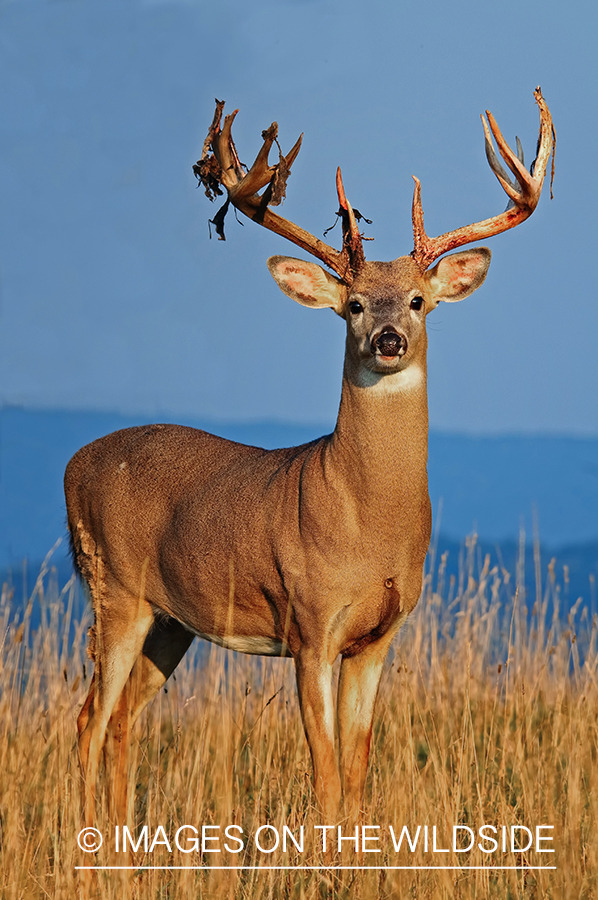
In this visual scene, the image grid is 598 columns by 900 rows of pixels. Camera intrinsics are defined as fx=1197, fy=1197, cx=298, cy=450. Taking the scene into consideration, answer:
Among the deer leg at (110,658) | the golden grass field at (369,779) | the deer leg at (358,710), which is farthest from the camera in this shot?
the deer leg at (110,658)

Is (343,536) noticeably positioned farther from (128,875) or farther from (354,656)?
(128,875)

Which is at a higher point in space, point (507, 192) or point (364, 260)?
point (507, 192)

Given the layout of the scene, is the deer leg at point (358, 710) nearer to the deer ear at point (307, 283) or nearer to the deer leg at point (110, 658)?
the deer leg at point (110, 658)

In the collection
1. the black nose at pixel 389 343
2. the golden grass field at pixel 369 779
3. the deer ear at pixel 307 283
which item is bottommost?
the golden grass field at pixel 369 779

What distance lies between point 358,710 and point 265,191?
8.21 feet

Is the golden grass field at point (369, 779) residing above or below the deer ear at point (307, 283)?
below

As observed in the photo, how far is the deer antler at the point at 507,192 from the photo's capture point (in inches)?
227

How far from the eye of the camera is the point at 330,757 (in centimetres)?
511

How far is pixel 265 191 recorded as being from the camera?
18.8 feet

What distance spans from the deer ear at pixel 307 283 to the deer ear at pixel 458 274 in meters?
0.45

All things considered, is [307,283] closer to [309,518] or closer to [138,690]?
[309,518]

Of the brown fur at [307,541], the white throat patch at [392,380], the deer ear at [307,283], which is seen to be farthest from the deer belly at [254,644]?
the deer ear at [307,283]

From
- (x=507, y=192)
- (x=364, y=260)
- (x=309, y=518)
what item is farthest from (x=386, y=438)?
(x=507, y=192)

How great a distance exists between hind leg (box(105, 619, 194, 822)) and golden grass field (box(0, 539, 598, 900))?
14 cm
